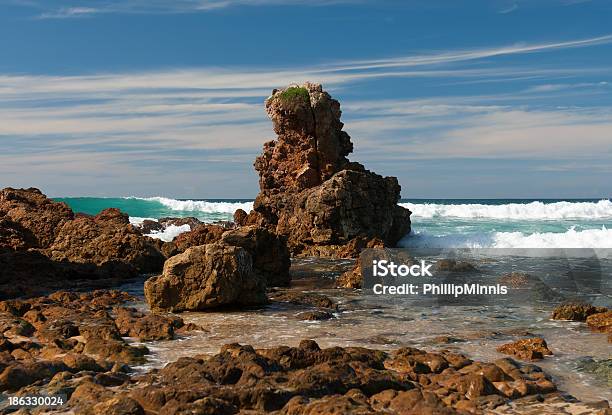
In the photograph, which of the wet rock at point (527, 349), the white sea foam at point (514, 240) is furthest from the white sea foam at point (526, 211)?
the wet rock at point (527, 349)

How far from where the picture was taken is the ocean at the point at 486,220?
28797 millimetres

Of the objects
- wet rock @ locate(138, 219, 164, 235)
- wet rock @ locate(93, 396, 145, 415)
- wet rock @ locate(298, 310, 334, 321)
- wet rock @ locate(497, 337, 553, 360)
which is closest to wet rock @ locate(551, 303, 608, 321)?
wet rock @ locate(497, 337, 553, 360)

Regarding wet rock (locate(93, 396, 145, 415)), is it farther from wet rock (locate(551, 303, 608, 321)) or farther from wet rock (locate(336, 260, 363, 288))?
wet rock (locate(336, 260, 363, 288))

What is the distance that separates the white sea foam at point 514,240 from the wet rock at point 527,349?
2034 centimetres

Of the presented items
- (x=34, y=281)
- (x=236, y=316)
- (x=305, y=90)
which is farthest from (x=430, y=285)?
(x=305, y=90)

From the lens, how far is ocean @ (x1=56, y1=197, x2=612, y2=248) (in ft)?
94.5

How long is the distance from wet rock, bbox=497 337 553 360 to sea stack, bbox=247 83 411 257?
1335cm

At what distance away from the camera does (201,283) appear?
11.5 m

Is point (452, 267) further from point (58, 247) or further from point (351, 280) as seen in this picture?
point (58, 247)

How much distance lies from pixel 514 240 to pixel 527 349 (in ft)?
71.4

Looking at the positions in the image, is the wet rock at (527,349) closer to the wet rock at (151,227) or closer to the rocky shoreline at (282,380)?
the rocky shoreline at (282,380)

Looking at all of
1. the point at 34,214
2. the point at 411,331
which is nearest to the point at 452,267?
the point at 411,331

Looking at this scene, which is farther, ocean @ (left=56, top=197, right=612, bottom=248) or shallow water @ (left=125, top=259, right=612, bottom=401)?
ocean @ (left=56, top=197, right=612, bottom=248)

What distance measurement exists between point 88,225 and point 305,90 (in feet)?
42.4
